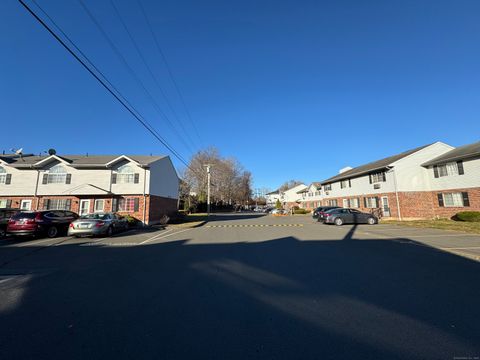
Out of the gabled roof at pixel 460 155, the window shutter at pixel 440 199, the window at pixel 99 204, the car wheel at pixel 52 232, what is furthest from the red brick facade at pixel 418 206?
the window at pixel 99 204

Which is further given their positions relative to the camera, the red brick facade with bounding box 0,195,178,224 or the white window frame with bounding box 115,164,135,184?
the white window frame with bounding box 115,164,135,184

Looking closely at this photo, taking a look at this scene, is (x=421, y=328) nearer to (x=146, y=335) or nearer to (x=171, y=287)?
(x=146, y=335)

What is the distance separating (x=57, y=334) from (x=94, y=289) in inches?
76.8

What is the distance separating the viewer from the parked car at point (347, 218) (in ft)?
70.2

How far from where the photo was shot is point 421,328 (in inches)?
134

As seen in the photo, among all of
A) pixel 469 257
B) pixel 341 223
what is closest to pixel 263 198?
pixel 341 223

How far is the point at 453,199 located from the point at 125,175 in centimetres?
3350

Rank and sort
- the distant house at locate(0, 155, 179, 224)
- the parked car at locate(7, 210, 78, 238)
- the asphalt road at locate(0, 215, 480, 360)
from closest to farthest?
1. the asphalt road at locate(0, 215, 480, 360)
2. the parked car at locate(7, 210, 78, 238)
3. the distant house at locate(0, 155, 179, 224)

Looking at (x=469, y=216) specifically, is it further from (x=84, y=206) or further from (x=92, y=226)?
(x=84, y=206)

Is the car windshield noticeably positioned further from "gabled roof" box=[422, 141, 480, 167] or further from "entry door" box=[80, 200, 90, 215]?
"gabled roof" box=[422, 141, 480, 167]

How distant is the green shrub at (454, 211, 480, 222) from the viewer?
19959mm

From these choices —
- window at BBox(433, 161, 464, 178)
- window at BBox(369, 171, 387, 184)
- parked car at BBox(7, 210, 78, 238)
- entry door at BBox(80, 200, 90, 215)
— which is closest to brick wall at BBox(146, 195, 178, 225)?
entry door at BBox(80, 200, 90, 215)

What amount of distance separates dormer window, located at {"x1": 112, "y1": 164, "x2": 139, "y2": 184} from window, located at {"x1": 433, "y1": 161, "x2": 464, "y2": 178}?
32.0 metres

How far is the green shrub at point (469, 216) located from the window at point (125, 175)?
31219mm
